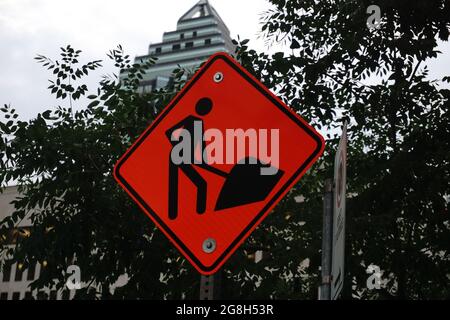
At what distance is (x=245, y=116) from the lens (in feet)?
11.0

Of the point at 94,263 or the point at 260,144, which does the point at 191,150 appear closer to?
the point at 260,144

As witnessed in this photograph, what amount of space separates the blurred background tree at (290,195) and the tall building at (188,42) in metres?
134

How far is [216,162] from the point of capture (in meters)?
3.20

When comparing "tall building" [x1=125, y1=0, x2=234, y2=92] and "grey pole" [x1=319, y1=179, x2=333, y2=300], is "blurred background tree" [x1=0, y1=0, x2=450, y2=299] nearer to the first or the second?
"grey pole" [x1=319, y1=179, x2=333, y2=300]

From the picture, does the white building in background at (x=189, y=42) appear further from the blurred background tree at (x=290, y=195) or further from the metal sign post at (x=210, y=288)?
the metal sign post at (x=210, y=288)

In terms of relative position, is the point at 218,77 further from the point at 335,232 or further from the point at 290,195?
the point at 290,195

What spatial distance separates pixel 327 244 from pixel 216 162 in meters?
0.65

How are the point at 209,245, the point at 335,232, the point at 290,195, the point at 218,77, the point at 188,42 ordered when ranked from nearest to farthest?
the point at 335,232
the point at 209,245
the point at 218,77
the point at 290,195
the point at 188,42

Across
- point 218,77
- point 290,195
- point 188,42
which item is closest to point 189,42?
A: point 188,42

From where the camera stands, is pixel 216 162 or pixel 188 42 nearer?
pixel 216 162

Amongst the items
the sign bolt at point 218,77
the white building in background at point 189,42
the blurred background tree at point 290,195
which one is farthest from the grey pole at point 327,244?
the white building in background at point 189,42

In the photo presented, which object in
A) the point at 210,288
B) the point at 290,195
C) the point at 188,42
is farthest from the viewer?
the point at 188,42

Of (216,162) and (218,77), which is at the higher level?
(218,77)

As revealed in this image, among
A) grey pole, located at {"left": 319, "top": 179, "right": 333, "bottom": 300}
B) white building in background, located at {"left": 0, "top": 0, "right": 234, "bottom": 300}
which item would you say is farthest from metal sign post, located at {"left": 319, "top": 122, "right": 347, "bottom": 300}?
white building in background, located at {"left": 0, "top": 0, "right": 234, "bottom": 300}
